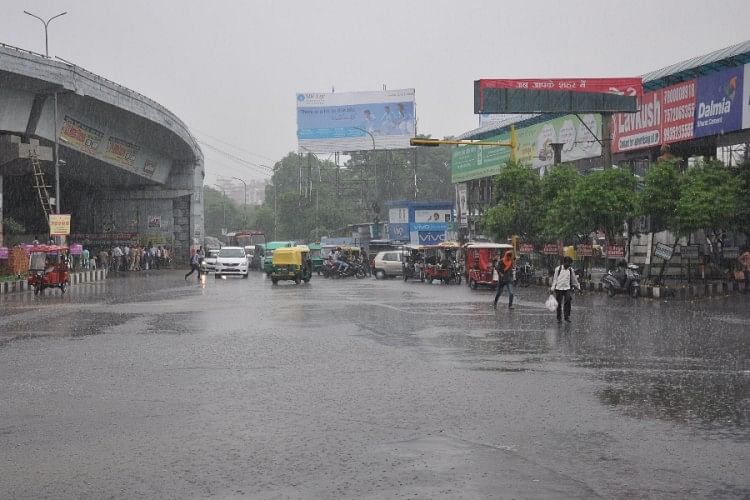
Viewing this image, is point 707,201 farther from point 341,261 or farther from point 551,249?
point 341,261

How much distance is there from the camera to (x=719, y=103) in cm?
3656

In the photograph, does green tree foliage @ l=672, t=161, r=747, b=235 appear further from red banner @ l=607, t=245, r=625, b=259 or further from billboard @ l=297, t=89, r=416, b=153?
billboard @ l=297, t=89, r=416, b=153

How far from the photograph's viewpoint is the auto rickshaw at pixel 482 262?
37.1m

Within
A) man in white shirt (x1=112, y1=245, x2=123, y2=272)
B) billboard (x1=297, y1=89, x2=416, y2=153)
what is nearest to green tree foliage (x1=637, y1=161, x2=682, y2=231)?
man in white shirt (x1=112, y1=245, x2=123, y2=272)

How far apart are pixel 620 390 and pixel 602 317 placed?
11.2 m

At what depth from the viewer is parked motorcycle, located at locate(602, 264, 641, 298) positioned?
3012 cm

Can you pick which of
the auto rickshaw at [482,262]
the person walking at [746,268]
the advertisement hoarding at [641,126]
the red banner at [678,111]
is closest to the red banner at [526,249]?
the auto rickshaw at [482,262]

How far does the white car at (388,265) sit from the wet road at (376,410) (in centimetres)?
3132

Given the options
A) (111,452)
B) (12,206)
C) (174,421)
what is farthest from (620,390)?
(12,206)

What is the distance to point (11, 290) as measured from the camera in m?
36.8

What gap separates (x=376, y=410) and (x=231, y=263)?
137 feet

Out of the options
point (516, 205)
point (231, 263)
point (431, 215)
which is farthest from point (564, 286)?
point (431, 215)

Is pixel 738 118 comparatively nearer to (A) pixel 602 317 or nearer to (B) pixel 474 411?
(A) pixel 602 317

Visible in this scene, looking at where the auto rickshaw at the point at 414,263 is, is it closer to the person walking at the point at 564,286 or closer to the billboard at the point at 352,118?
the person walking at the point at 564,286
